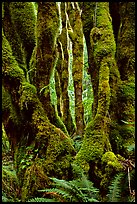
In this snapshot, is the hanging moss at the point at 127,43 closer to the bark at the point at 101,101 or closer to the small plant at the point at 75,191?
the bark at the point at 101,101

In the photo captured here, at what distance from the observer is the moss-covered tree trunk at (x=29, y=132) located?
5.57m

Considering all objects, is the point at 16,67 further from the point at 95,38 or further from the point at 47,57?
the point at 95,38

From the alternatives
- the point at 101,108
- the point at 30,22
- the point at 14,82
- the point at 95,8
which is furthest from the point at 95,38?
the point at 30,22

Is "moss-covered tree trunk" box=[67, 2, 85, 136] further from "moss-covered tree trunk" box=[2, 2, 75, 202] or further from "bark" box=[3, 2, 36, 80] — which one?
"moss-covered tree trunk" box=[2, 2, 75, 202]

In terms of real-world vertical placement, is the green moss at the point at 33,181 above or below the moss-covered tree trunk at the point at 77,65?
below

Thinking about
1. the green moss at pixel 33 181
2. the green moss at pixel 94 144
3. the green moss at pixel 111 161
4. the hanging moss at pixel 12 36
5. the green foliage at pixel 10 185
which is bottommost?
the green foliage at pixel 10 185

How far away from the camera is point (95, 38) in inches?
227

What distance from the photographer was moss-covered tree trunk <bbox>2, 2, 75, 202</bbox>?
557 centimetres

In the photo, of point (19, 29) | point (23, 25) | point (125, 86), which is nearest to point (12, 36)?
A: point (19, 29)

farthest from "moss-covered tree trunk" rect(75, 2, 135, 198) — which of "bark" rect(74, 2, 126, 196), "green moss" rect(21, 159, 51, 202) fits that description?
"green moss" rect(21, 159, 51, 202)

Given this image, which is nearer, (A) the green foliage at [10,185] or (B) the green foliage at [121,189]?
(B) the green foliage at [121,189]

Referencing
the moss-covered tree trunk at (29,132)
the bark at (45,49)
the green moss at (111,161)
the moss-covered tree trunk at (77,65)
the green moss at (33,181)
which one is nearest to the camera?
the green moss at (111,161)

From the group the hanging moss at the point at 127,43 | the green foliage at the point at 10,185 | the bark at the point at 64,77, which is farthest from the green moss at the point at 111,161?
the bark at the point at 64,77

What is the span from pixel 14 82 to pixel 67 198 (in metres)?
2.35
